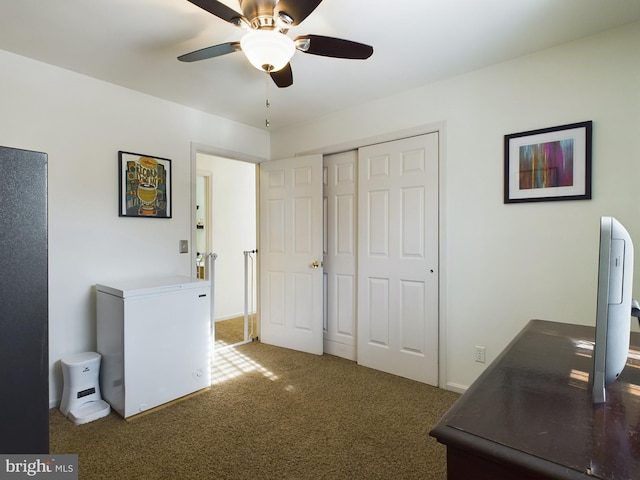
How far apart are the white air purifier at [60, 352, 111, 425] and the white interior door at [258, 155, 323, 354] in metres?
1.70

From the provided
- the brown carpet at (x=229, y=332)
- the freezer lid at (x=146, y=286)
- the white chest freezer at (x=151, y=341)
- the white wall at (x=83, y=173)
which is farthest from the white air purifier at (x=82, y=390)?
the brown carpet at (x=229, y=332)

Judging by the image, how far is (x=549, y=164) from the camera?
2.14m

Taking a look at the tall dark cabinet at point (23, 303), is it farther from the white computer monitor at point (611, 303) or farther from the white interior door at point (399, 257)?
the white interior door at point (399, 257)

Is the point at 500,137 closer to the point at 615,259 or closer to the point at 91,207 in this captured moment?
the point at 615,259

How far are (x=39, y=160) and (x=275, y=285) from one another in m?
2.96

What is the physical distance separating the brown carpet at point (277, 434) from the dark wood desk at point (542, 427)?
40.9 inches

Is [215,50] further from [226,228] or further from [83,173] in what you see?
→ [226,228]

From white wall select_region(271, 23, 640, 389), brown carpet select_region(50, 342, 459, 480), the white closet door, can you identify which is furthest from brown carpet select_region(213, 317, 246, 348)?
white wall select_region(271, 23, 640, 389)

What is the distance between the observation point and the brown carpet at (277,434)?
172 centimetres

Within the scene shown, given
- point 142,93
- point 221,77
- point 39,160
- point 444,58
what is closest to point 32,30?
point 142,93

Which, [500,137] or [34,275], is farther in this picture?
[500,137]

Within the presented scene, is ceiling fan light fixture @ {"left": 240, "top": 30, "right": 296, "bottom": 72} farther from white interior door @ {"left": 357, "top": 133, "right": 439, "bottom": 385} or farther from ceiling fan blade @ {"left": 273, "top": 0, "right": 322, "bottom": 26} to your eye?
white interior door @ {"left": 357, "top": 133, "right": 439, "bottom": 385}

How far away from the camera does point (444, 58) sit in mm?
2250

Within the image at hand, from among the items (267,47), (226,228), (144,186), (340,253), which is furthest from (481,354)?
(226,228)
